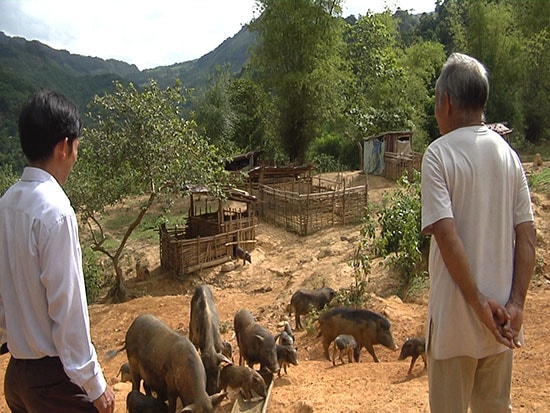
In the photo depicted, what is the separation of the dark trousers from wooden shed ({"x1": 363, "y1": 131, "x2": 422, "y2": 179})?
2197 centimetres

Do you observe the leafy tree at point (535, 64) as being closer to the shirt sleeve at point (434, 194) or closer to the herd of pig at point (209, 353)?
the herd of pig at point (209, 353)

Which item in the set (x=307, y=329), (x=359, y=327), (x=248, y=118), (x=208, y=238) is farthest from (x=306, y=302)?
(x=248, y=118)

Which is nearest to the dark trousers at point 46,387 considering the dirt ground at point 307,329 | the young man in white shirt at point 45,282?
the young man in white shirt at point 45,282

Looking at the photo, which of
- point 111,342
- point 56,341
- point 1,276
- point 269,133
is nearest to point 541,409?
point 56,341

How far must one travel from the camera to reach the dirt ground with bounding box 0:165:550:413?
513 cm

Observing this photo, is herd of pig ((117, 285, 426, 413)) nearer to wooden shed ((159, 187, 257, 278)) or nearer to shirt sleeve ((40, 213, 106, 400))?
shirt sleeve ((40, 213, 106, 400))

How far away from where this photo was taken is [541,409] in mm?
4262

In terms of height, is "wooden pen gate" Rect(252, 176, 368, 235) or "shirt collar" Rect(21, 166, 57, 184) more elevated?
"shirt collar" Rect(21, 166, 57, 184)

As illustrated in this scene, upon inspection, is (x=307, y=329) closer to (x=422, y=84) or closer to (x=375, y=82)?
(x=375, y=82)

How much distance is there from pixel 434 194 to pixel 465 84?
57cm

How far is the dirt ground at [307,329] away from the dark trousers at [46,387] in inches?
117

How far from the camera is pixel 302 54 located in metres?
26.9

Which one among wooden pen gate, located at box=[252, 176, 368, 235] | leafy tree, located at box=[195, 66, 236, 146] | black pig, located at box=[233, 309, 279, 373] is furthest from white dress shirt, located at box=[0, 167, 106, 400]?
leafy tree, located at box=[195, 66, 236, 146]

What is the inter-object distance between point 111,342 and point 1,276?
825 centimetres
